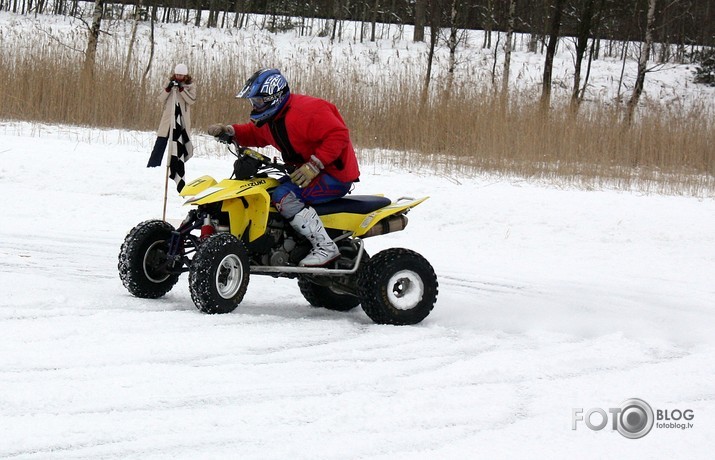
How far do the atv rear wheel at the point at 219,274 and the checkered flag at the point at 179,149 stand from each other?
85.1 inches

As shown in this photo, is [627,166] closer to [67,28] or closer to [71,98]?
[71,98]

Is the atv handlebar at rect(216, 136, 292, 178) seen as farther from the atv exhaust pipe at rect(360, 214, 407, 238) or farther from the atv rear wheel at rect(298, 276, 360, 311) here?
the atv rear wheel at rect(298, 276, 360, 311)

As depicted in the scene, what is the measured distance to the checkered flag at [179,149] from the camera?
765 centimetres

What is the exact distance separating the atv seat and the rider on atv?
5 cm

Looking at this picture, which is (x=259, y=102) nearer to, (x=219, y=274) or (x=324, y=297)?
(x=219, y=274)

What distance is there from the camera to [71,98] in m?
14.6

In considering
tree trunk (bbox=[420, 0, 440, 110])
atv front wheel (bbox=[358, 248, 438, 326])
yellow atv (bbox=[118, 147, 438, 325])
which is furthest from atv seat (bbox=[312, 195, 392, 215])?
tree trunk (bbox=[420, 0, 440, 110])

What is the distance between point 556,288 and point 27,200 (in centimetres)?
583

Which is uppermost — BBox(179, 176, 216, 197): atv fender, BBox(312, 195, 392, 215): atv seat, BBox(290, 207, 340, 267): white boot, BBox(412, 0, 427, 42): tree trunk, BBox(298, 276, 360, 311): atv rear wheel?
BBox(412, 0, 427, 42): tree trunk

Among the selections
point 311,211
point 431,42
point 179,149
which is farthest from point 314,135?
point 431,42

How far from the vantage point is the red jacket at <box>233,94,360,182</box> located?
589 centimetres

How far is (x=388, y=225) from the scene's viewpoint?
6.21m

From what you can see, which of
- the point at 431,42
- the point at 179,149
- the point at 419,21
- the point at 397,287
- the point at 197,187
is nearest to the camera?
the point at 197,187

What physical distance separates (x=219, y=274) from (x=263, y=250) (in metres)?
0.43
